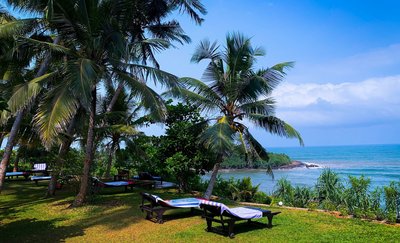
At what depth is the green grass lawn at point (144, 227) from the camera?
6656 mm

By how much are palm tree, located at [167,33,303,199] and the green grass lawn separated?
2.66 metres

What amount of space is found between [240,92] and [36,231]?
6938mm

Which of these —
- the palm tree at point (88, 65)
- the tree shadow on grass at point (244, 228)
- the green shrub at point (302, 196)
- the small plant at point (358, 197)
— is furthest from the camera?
the green shrub at point (302, 196)

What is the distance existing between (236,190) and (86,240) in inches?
293

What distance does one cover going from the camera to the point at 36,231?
23.7ft

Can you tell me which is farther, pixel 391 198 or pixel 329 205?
pixel 329 205

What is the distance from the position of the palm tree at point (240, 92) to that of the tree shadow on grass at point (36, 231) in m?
4.78

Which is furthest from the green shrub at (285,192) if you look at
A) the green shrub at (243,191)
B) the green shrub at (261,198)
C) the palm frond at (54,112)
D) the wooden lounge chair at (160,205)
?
the palm frond at (54,112)

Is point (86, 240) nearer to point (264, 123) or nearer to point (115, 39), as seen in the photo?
point (115, 39)

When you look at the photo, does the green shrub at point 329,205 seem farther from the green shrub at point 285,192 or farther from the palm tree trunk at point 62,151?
the palm tree trunk at point 62,151

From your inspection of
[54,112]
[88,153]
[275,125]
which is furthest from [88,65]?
[275,125]

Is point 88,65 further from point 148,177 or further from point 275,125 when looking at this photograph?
→ point 148,177

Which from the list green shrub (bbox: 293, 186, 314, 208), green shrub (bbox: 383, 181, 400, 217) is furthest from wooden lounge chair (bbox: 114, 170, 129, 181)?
green shrub (bbox: 383, 181, 400, 217)

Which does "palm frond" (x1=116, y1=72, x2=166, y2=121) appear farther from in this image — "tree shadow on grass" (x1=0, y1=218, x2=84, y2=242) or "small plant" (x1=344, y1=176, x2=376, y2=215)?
"small plant" (x1=344, y1=176, x2=376, y2=215)
